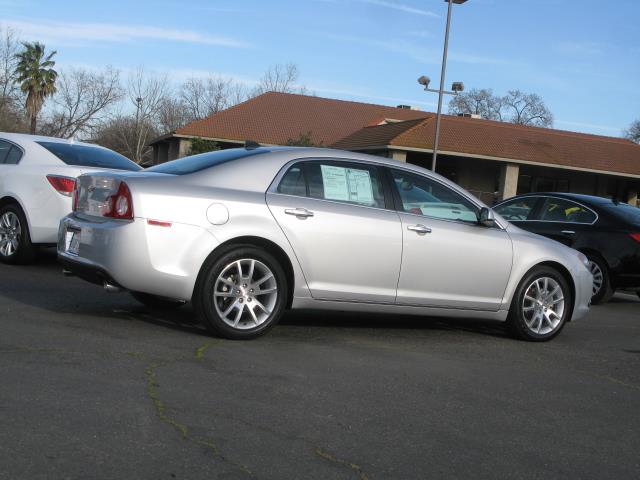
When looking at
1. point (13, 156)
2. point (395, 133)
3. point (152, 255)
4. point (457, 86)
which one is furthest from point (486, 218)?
point (395, 133)

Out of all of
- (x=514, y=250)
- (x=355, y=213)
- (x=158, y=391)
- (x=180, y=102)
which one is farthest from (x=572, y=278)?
(x=180, y=102)

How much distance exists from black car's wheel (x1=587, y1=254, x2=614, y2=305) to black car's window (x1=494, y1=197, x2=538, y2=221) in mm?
1342

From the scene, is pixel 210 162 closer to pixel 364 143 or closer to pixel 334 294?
pixel 334 294

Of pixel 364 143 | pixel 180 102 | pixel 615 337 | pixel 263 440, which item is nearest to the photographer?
pixel 263 440

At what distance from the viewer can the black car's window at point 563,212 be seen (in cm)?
1135

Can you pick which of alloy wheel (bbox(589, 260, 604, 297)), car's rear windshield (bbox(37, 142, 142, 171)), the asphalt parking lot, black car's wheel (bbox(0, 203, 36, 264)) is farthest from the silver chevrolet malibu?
alloy wheel (bbox(589, 260, 604, 297))

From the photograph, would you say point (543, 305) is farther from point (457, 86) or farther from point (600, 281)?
point (457, 86)

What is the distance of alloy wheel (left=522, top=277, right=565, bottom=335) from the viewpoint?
7630mm

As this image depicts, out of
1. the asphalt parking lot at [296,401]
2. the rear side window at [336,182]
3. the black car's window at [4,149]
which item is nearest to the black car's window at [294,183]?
the rear side window at [336,182]

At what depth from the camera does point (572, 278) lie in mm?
7809

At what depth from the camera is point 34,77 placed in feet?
165

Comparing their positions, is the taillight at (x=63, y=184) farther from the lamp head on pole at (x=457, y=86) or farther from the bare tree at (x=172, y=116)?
the bare tree at (x=172, y=116)

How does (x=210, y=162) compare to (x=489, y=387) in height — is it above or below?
above

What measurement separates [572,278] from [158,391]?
14.8 feet
